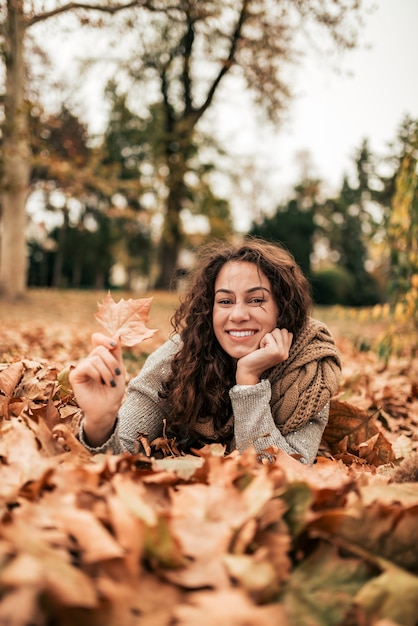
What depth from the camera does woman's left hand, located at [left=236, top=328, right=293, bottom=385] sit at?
5.92 ft

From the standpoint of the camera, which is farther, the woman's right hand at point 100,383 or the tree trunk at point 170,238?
the tree trunk at point 170,238

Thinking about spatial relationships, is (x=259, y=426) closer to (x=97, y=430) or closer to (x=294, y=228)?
(x=97, y=430)

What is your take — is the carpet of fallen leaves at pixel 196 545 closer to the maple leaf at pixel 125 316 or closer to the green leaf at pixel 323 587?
the green leaf at pixel 323 587

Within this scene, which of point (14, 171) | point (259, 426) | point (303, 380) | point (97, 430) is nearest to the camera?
point (97, 430)

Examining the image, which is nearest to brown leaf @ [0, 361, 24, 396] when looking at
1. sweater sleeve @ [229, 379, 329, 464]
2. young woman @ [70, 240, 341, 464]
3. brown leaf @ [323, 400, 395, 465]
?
young woman @ [70, 240, 341, 464]

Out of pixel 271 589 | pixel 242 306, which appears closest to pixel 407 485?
pixel 271 589

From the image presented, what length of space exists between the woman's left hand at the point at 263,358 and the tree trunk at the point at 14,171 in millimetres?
6952

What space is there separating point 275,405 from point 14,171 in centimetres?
865

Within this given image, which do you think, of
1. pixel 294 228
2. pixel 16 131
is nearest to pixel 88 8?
pixel 16 131

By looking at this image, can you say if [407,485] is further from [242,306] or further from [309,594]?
[242,306]

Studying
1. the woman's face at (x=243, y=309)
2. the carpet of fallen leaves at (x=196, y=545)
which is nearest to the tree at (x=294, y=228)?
the woman's face at (x=243, y=309)

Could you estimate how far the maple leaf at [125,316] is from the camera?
61.5 inches

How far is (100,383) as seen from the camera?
1.51 meters

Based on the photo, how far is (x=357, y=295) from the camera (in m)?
19.9
